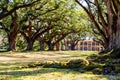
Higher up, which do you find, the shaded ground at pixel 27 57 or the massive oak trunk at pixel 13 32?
the massive oak trunk at pixel 13 32

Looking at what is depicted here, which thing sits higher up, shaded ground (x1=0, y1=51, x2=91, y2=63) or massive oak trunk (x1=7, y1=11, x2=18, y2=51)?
massive oak trunk (x1=7, y1=11, x2=18, y2=51)

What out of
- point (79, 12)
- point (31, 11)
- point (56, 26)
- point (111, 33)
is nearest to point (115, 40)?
point (111, 33)

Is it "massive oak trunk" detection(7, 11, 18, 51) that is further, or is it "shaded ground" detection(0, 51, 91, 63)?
"massive oak trunk" detection(7, 11, 18, 51)

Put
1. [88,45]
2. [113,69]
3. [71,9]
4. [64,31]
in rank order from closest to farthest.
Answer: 1. [113,69]
2. [71,9]
3. [64,31]
4. [88,45]

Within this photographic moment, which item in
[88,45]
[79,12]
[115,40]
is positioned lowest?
[88,45]

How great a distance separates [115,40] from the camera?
21.1m

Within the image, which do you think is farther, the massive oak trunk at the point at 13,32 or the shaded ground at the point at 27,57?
the massive oak trunk at the point at 13,32

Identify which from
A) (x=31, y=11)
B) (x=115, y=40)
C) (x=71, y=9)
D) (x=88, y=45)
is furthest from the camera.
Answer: (x=88, y=45)

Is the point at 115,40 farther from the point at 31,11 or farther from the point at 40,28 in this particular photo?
the point at 40,28

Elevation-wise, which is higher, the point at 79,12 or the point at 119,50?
the point at 79,12

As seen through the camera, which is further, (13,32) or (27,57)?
(13,32)

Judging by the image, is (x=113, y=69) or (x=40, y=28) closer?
(x=113, y=69)

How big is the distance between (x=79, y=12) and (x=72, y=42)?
39.2 m

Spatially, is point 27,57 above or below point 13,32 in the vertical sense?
below
